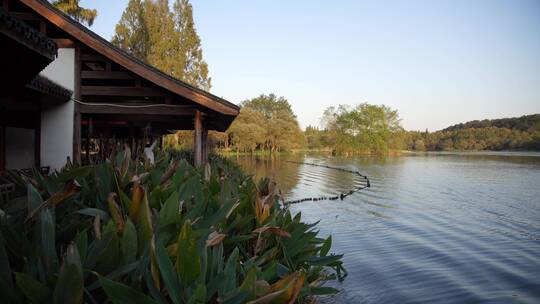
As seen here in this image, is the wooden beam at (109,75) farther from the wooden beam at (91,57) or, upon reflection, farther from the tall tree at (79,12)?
the tall tree at (79,12)

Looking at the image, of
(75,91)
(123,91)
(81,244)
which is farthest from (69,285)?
(75,91)

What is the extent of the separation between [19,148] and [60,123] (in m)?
2.11

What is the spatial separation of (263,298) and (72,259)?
69 cm

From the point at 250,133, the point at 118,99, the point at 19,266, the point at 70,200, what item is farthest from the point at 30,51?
the point at 250,133

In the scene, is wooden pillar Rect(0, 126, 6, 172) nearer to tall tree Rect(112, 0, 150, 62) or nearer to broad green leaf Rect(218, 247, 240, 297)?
broad green leaf Rect(218, 247, 240, 297)

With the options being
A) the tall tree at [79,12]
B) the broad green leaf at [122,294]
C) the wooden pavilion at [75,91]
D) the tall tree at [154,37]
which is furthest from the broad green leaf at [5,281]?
the tall tree at [154,37]

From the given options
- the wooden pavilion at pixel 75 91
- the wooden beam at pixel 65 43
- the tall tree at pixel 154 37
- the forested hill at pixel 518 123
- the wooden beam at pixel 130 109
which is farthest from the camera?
the forested hill at pixel 518 123

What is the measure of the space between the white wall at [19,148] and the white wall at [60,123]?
752 millimetres

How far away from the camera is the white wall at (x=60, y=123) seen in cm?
878

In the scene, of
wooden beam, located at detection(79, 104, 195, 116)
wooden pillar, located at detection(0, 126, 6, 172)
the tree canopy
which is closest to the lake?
wooden beam, located at detection(79, 104, 195, 116)

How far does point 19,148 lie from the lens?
10.0 meters

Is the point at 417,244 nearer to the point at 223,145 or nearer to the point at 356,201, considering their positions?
the point at 356,201

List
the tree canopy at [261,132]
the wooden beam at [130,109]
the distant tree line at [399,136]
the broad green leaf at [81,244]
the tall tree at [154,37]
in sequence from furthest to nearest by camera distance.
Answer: the distant tree line at [399,136] → the tree canopy at [261,132] → the tall tree at [154,37] → the wooden beam at [130,109] → the broad green leaf at [81,244]

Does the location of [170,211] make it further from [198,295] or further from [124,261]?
[198,295]
